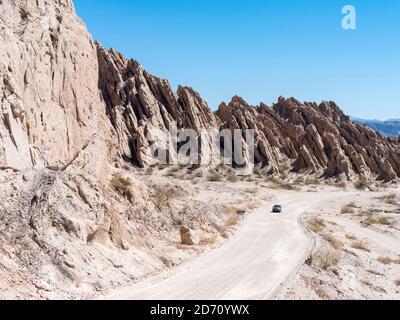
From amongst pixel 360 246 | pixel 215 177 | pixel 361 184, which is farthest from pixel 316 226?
pixel 361 184

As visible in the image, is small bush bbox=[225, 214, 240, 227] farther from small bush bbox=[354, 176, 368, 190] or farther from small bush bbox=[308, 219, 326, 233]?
small bush bbox=[354, 176, 368, 190]

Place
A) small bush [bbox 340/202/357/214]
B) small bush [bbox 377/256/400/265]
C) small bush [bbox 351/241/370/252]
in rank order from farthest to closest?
small bush [bbox 340/202/357/214] < small bush [bbox 351/241/370/252] < small bush [bbox 377/256/400/265]

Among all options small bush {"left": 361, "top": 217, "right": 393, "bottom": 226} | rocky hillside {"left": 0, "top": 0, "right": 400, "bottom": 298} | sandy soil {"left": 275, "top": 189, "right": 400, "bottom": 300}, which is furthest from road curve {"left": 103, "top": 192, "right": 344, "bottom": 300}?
small bush {"left": 361, "top": 217, "right": 393, "bottom": 226}

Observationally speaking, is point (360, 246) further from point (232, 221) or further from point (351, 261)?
point (232, 221)

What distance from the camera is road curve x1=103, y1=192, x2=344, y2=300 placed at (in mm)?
16188

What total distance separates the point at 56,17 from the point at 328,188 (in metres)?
63.3

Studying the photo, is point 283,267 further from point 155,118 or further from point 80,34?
point 155,118

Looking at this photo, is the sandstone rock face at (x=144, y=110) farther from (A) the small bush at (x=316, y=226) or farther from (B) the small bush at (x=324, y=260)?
(B) the small bush at (x=324, y=260)

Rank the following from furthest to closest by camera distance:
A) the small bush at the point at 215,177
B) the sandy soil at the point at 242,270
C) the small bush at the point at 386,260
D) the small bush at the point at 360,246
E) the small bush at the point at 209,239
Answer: the small bush at the point at 215,177 < the small bush at the point at 360,246 < the small bush at the point at 386,260 < the small bush at the point at 209,239 < the sandy soil at the point at 242,270

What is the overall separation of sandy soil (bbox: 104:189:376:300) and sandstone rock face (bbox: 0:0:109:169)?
7.89 metres

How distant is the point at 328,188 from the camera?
79.0 m

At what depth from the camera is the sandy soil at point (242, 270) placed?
16312 mm

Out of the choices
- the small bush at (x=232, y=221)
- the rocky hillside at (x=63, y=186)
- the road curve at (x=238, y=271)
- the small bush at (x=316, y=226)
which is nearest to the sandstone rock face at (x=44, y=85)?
the rocky hillside at (x=63, y=186)
